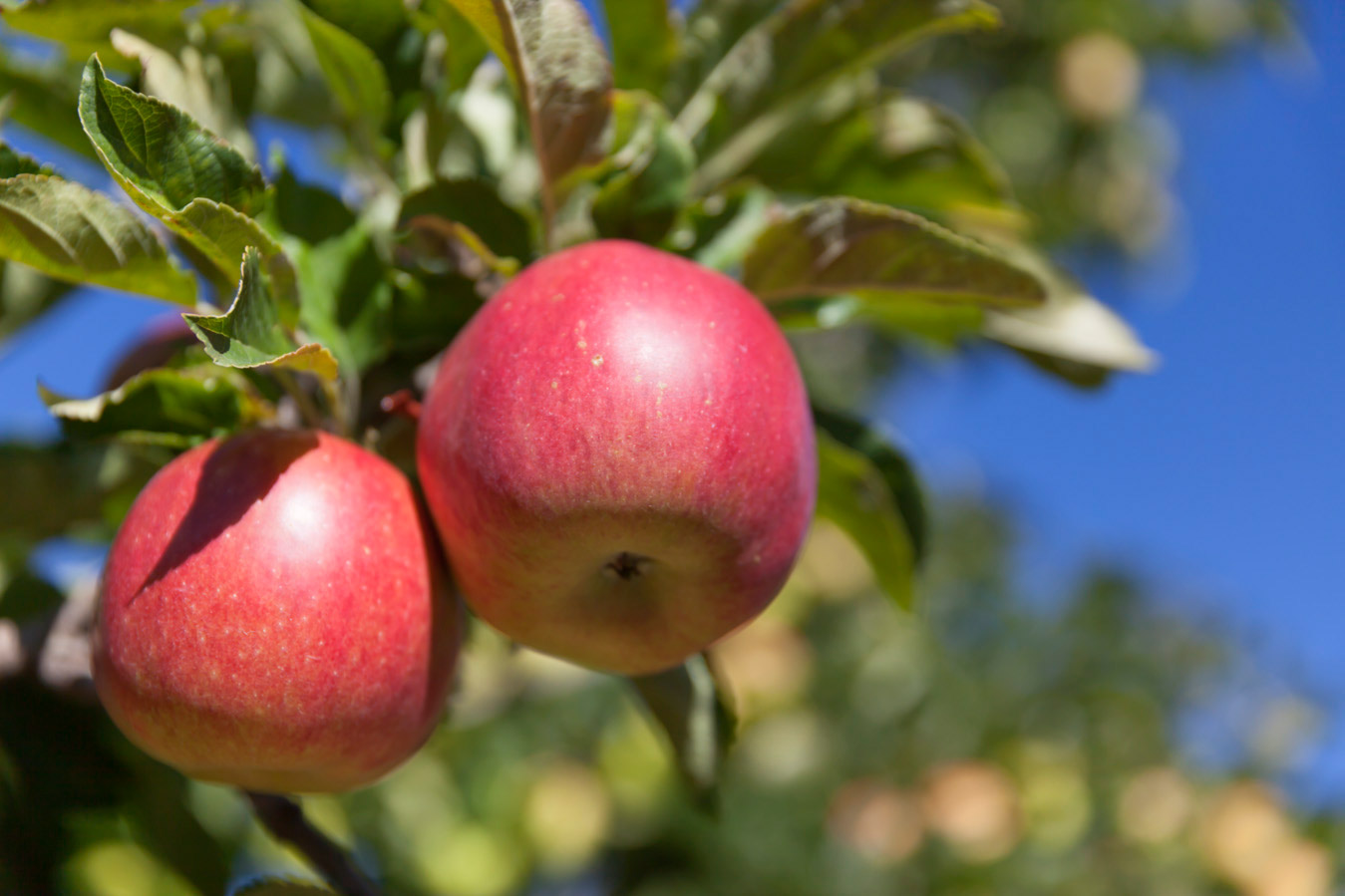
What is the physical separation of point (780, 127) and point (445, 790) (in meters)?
2.33

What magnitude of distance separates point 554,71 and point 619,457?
0.86ft

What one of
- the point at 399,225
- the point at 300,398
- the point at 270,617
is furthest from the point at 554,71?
the point at 270,617

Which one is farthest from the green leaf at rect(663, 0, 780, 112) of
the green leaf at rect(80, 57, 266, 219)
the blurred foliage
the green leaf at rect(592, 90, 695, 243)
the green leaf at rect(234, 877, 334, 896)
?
the green leaf at rect(234, 877, 334, 896)

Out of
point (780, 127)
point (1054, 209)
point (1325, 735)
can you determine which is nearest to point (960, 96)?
point (1054, 209)

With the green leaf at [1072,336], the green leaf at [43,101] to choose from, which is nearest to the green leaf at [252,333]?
the green leaf at [43,101]

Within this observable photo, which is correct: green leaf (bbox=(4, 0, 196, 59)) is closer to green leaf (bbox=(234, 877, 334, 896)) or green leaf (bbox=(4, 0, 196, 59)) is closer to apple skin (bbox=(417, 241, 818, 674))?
apple skin (bbox=(417, 241, 818, 674))

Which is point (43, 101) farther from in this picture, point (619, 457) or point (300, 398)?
point (619, 457)

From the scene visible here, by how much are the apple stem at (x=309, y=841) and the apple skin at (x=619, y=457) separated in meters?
0.23

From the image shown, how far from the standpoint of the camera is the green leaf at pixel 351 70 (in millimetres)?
698

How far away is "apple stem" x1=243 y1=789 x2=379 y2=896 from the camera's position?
709mm

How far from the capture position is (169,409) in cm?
66

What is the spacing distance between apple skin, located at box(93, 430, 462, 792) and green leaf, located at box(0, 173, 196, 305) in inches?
4.0

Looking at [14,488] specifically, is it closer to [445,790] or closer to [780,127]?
[780,127]

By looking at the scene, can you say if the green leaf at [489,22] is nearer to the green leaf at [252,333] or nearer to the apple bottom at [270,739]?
the green leaf at [252,333]
